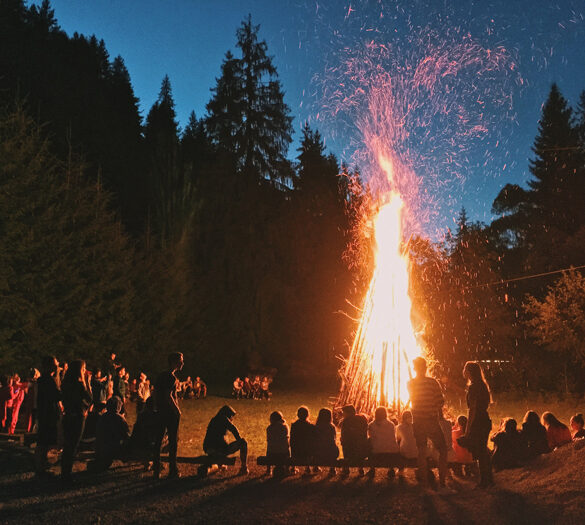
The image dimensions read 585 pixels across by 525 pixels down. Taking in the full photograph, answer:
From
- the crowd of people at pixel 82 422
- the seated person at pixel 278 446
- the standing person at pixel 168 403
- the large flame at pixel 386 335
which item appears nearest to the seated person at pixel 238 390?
the large flame at pixel 386 335

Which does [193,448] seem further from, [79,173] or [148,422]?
[79,173]

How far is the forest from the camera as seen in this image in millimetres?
18969

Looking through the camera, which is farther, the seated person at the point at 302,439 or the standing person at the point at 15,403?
the standing person at the point at 15,403

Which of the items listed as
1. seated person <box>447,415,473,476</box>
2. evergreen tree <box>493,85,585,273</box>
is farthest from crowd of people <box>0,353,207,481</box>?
evergreen tree <box>493,85,585,273</box>

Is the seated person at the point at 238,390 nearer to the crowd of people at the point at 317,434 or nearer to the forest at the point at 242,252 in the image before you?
the forest at the point at 242,252

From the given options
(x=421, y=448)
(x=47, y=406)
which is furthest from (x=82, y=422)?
(x=421, y=448)

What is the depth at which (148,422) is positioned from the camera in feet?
27.2

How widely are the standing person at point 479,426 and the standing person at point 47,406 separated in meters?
5.69

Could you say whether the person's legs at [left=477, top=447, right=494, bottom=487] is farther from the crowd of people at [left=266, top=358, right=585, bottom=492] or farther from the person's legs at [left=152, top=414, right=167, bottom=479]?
the person's legs at [left=152, top=414, right=167, bottom=479]

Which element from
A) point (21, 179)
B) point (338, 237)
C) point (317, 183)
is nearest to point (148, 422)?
point (21, 179)

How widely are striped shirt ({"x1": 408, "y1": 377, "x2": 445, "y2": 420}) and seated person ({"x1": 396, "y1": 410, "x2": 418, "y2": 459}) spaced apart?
2.73 feet

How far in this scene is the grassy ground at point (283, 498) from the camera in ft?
19.4

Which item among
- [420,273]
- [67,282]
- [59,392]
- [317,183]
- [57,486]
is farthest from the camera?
[317,183]

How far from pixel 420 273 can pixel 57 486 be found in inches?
969
